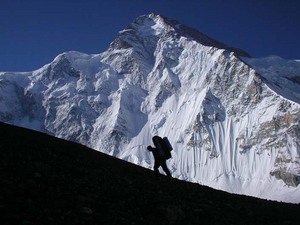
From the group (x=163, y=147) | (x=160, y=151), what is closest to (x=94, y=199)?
(x=160, y=151)

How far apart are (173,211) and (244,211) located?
426 centimetres

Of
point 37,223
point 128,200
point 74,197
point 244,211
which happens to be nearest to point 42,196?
point 74,197

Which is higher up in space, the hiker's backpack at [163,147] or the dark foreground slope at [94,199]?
the hiker's backpack at [163,147]

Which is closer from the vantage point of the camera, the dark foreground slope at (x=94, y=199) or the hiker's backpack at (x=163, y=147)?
the dark foreground slope at (x=94, y=199)

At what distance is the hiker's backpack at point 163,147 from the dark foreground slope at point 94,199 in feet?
5.19

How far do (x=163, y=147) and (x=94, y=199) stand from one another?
893cm

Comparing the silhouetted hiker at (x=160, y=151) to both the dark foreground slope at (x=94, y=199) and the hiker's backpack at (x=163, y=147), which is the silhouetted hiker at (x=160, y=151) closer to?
the hiker's backpack at (x=163, y=147)

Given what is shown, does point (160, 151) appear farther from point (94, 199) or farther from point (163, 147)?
point (94, 199)

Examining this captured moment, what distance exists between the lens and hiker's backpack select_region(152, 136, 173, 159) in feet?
81.2

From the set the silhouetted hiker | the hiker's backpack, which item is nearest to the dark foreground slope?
the silhouetted hiker

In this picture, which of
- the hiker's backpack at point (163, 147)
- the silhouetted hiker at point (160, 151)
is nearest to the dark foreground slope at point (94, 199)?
the silhouetted hiker at point (160, 151)

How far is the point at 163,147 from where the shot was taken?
81.8 ft

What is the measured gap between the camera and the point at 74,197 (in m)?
16.0

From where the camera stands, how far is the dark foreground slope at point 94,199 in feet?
46.2
